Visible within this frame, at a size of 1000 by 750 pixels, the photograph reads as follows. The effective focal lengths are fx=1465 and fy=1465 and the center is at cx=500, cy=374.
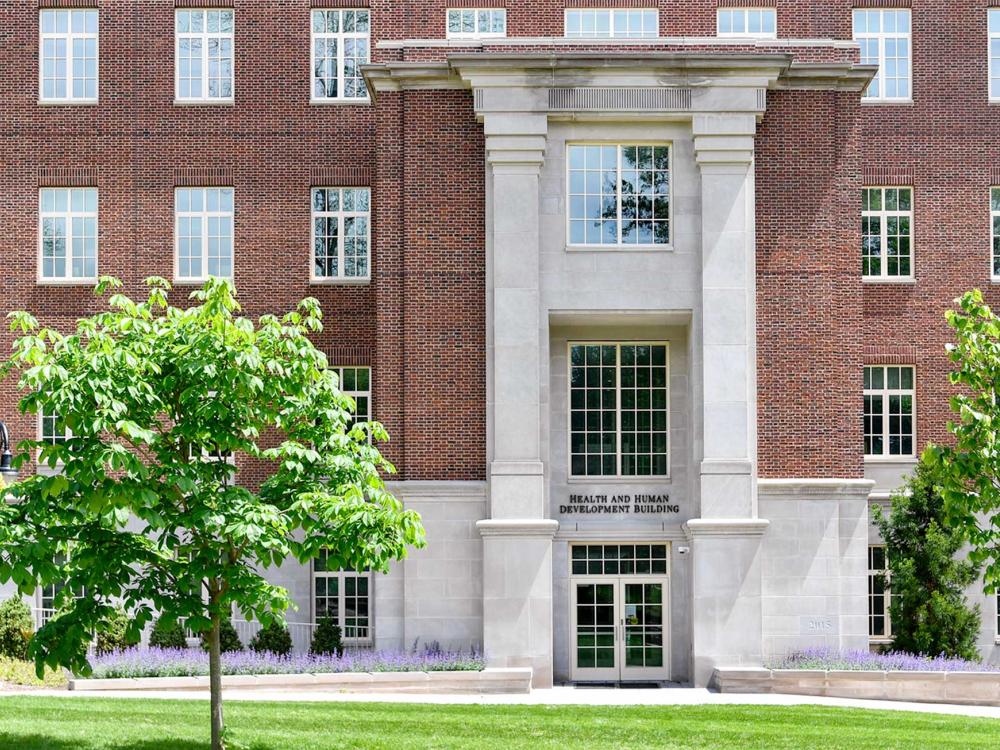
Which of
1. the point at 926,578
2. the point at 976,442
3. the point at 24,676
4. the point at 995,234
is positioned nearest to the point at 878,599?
the point at 926,578

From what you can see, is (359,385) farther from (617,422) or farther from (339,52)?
(339,52)

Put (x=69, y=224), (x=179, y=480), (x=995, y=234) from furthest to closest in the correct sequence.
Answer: (x=995, y=234)
(x=69, y=224)
(x=179, y=480)

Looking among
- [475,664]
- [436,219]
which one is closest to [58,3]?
[436,219]

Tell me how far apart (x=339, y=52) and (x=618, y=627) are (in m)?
14.7

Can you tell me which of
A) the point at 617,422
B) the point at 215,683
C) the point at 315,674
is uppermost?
the point at 617,422

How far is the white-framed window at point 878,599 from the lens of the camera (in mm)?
34094

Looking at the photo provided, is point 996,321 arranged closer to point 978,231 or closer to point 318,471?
point 318,471

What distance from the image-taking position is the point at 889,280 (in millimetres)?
34656

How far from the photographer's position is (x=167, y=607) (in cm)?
1686

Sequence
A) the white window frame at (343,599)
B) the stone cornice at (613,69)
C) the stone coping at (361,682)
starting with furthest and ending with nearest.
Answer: the white window frame at (343,599) → the stone cornice at (613,69) → the stone coping at (361,682)

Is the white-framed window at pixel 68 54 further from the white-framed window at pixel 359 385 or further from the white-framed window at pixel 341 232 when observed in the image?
the white-framed window at pixel 359 385

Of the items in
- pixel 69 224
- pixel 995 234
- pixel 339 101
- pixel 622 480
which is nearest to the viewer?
pixel 622 480

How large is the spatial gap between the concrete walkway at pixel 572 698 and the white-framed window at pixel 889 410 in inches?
336

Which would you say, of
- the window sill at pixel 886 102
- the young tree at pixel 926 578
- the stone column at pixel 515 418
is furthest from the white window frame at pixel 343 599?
the window sill at pixel 886 102
